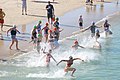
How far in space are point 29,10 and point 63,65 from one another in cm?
1642

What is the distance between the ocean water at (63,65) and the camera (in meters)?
20.2

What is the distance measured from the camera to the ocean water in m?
20.2

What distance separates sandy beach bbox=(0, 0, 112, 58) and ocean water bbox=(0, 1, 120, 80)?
1947 millimetres

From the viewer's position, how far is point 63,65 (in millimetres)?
22109

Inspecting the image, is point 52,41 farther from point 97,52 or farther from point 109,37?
point 109,37

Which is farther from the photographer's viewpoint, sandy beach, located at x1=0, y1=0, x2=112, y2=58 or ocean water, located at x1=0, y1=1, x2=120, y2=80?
sandy beach, located at x1=0, y1=0, x2=112, y2=58

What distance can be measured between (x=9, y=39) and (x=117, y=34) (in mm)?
8720

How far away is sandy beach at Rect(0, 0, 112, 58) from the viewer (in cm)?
2566

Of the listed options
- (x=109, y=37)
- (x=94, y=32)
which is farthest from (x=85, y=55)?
(x=109, y=37)

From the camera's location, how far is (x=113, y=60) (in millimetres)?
23703

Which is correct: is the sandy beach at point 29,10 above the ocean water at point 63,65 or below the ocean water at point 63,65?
above

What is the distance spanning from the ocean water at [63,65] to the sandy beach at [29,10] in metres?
1.95

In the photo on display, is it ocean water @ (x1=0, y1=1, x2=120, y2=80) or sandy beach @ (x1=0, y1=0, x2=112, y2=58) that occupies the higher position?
sandy beach @ (x1=0, y1=0, x2=112, y2=58)

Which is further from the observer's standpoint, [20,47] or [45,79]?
[20,47]
